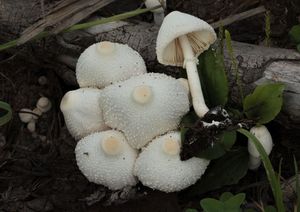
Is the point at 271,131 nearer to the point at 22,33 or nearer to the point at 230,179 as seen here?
the point at 230,179

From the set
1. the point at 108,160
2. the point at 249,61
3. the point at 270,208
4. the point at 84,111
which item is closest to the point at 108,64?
the point at 84,111

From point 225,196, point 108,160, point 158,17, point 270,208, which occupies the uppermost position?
point 158,17

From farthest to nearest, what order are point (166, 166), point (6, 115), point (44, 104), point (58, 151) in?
point (44, 104), point (58, 151), point (6, 115), point (166, 166)

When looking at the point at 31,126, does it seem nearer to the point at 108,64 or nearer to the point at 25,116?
the point at 25,116

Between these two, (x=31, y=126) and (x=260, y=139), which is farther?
(x=31, y=126)

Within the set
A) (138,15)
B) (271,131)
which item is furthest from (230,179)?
Result: (138,15)

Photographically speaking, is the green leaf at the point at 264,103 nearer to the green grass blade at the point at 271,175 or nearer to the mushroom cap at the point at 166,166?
the green grass blade at the point at 271,175

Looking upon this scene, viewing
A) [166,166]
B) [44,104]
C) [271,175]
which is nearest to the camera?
[271,175]

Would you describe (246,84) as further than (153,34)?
No
